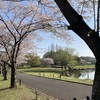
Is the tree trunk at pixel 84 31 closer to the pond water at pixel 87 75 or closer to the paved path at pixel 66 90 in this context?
the paved path at pixel 66 90

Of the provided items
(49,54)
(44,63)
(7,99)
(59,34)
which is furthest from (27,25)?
(49,54)

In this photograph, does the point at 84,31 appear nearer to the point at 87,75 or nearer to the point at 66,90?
the point at 66,90

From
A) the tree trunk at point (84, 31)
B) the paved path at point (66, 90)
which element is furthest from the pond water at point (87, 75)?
the tree trunk at point (84, 31)

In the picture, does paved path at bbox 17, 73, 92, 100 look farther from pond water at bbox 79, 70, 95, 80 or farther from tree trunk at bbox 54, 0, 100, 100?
pond water at bbox 79, 70, 95, 80

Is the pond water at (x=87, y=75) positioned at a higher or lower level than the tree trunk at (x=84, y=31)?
lower

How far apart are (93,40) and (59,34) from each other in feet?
44.4

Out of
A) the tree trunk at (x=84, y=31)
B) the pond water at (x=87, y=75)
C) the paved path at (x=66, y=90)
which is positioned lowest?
the pond water at (x=87, y=75)

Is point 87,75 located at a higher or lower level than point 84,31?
lower

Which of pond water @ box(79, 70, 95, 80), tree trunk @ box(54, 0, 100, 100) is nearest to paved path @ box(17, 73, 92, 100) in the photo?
tree trunk @ box(54, 0, 100, 100)

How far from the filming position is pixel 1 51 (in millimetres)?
31062

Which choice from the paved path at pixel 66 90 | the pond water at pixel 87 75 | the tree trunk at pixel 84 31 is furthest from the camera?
the pond water at pixel 87 75

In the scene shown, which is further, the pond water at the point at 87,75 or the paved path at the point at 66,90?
the pond water at the point at 87,75

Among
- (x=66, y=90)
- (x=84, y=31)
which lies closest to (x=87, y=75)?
(x=66, y=90)

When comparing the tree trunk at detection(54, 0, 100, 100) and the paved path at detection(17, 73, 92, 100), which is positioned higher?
the tree trunk at detection(54, 0, 100, 100)
